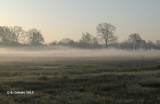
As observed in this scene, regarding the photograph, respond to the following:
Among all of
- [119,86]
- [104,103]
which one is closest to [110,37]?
[119,86]

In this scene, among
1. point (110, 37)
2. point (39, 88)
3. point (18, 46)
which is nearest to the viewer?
point (39, 88)

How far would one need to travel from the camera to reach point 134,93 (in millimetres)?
18906

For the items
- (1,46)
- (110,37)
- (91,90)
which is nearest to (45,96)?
(91,90)

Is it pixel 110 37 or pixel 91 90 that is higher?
pixel 110 37

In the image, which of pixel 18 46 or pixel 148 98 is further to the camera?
pixel 18 46

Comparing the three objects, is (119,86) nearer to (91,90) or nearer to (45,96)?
(91,90)

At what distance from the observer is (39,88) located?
2203 centimetres

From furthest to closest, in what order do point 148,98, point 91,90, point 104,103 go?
point 91,90
point 148,98
point 104,103

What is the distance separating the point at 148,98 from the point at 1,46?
105948 mm

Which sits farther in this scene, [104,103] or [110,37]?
[110,37]

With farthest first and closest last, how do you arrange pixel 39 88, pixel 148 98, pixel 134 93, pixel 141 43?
pixel 141 43
pixel 39 88
pixel 134 93
pixel 148 98

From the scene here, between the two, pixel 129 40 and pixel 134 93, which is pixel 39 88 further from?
pixel 129 40

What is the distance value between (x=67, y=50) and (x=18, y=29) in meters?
25.4

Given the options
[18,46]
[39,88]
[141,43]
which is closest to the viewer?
[39,88]
